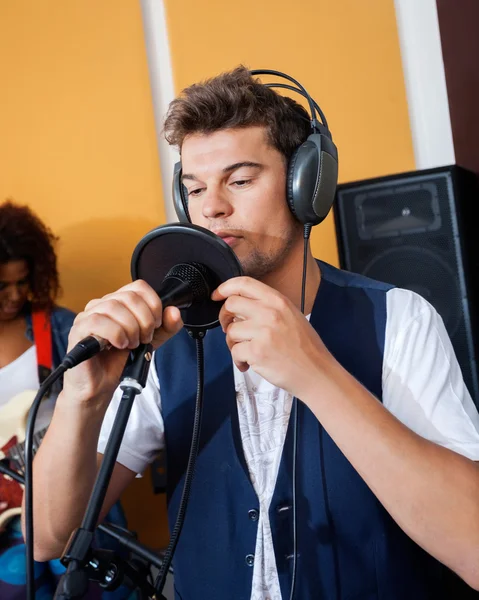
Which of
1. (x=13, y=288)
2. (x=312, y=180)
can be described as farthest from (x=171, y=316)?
(x=13, y=288)

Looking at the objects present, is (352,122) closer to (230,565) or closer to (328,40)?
(328,40)

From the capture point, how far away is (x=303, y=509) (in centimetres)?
108

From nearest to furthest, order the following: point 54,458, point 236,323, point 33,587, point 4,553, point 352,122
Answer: point 33,587
point 236,323
point 54,458
point 4,553
point 352,122

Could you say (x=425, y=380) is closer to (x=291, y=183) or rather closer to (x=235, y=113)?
(x=291, y=183)

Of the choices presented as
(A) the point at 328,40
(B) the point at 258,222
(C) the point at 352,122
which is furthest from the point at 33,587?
(A) the point at 328,40

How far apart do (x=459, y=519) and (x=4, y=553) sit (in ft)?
4.22

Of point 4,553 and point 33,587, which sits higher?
point 33,587

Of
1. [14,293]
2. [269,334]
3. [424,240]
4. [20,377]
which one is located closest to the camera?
[269,334]

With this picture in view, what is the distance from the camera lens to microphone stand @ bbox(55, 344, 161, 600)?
595 mm

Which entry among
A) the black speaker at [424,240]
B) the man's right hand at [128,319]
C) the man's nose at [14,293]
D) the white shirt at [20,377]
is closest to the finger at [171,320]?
the man's right hand at [128,319]

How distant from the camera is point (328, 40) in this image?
7.34 ft

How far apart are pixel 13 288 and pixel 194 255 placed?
142 cm

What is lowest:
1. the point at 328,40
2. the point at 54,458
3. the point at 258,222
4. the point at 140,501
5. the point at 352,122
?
the point at 140,501

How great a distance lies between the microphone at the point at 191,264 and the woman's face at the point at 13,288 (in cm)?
134
